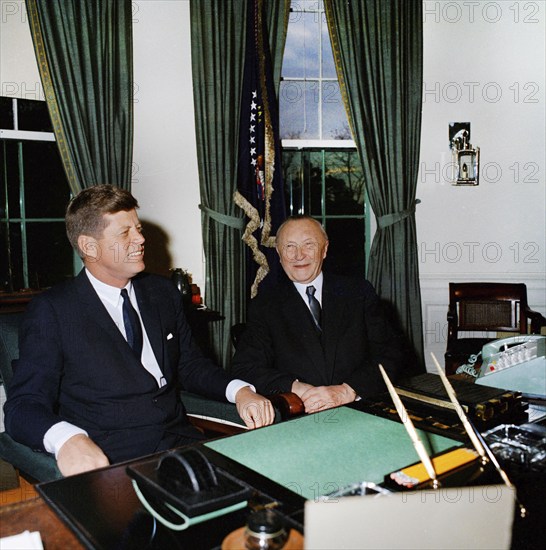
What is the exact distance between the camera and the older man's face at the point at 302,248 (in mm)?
2785

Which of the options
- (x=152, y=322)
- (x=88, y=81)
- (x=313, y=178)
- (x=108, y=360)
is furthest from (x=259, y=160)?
(x=108, y=360)

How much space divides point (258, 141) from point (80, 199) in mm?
2489

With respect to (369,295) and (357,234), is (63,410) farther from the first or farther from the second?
(357,234)

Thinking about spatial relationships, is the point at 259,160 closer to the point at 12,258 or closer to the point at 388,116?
the point at 388,116

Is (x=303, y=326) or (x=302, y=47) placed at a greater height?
(x=302, y=47)

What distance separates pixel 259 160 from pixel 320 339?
219 cm

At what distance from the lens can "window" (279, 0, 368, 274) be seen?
16.2 feet

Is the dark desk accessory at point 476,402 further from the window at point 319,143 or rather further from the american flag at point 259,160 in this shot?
the window at point 319,143

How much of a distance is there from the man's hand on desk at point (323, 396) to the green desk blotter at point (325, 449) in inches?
19.4

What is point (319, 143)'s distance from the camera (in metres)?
5.01

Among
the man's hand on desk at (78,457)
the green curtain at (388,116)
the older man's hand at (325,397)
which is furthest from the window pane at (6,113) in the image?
the man's hand on desk at (78,457)

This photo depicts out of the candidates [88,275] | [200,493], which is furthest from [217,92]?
[200,493]

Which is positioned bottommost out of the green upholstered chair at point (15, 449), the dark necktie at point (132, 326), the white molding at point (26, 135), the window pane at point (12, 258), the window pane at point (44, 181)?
the green upholstered chair at point (15, 449)

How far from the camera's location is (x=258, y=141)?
4543mm
